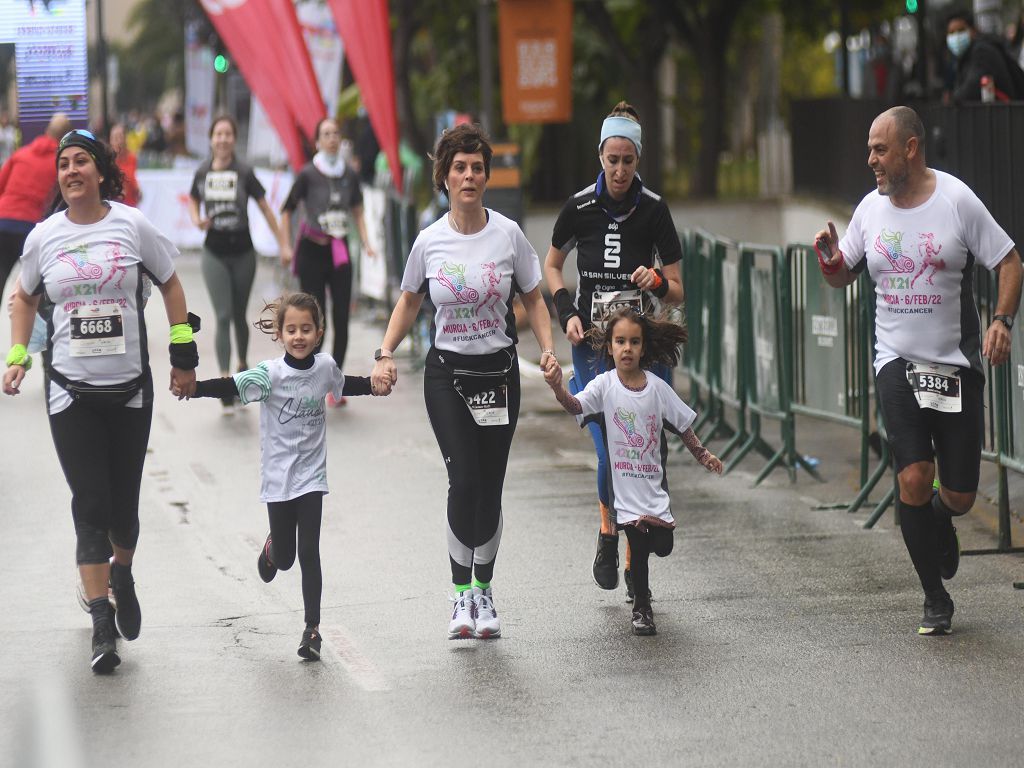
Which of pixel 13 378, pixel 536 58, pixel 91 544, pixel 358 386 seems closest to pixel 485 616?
pixel 358 386

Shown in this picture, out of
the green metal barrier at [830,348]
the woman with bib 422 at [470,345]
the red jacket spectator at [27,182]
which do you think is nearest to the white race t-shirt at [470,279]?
the woman with bib 422 at [470,345]

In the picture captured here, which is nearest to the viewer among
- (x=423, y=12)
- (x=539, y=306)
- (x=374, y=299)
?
(x=539, y=306)

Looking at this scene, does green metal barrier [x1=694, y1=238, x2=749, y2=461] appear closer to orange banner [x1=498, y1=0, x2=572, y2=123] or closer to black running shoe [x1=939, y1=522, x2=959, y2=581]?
black running shoe [x1=939, y1=522, x2=959, y2=581]

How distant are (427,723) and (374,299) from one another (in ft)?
50.6

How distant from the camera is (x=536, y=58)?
21859mm

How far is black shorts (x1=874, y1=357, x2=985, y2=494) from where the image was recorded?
7324 millimetres

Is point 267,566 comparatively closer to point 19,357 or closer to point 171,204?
point 19,357

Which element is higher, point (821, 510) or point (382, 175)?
point (382, 175)

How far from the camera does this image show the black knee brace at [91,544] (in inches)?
281

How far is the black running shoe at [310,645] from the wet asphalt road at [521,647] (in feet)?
0.32

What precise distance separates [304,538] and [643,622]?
4.61ft

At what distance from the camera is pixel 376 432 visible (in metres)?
13.1

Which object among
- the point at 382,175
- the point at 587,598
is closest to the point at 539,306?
the point at 587,598

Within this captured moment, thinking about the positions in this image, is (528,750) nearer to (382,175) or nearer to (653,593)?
(653,593)
